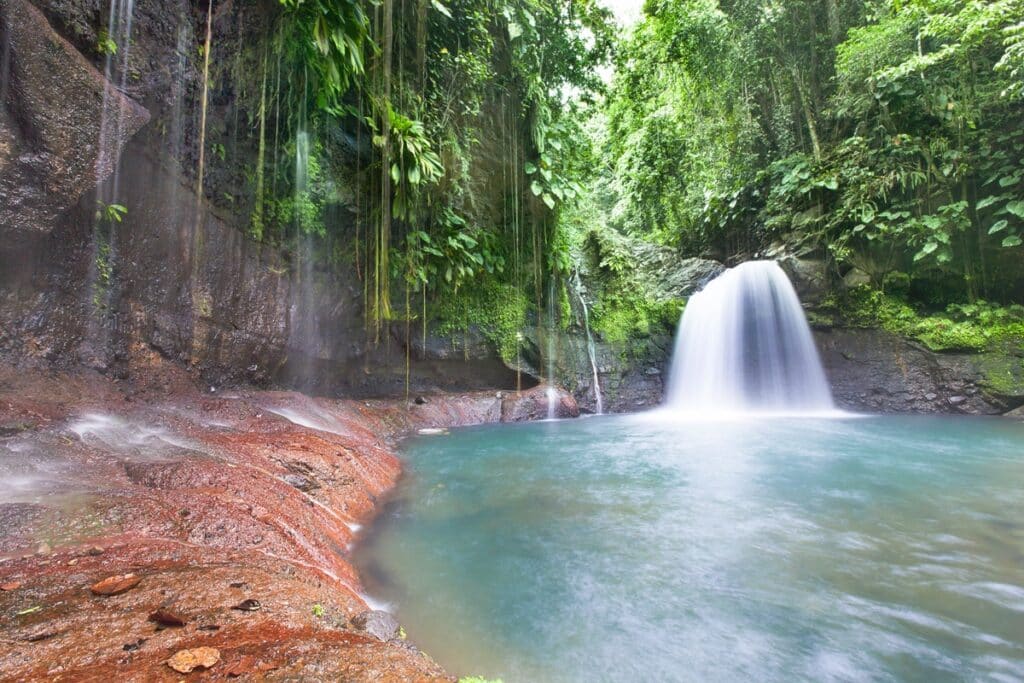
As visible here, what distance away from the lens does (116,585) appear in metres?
1.67

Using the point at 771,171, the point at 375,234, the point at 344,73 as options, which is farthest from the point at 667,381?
the point at 344,73

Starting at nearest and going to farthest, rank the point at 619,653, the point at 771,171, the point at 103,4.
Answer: the point at 619,653 → the point at 103,4 → the point at 771,171

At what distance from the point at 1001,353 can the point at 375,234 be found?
12675mm

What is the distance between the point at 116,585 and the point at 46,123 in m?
4.71

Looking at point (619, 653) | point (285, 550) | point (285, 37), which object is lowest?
point (619, 653)

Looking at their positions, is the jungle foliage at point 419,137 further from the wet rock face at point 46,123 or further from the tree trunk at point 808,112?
the tree trunk at point 808,112

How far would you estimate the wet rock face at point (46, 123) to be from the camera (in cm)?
403

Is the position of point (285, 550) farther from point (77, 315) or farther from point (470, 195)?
point (470, 195)

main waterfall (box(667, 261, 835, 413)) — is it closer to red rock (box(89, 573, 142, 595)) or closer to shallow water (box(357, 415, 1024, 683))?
shallow water (box(357, 415, 1024, 683))

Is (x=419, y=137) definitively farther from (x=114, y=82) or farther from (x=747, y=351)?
(x=747, y=351)

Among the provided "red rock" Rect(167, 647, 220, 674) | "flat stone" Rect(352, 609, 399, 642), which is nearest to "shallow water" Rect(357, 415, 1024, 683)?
"flat stone" Rect(352, 609, 399, 642)

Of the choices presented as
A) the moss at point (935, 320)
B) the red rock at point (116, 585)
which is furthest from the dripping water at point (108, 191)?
the moss at point (935, 320)

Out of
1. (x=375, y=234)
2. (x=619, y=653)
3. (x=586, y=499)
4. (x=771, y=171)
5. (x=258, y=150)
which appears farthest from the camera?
(x=771, y=171)

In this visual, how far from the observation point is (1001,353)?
380 inches
